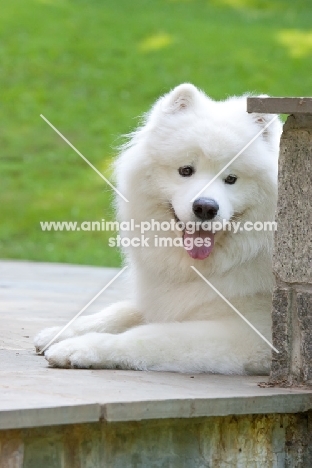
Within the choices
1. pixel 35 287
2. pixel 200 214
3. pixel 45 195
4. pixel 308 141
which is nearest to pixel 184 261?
pixel 200 214

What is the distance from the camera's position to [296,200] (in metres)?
3.87

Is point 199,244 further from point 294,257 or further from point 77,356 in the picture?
point 77,356

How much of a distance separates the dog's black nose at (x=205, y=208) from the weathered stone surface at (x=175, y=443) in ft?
3.16

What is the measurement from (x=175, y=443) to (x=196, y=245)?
113cm

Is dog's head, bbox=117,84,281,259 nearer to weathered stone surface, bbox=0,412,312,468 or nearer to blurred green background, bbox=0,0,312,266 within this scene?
weathered stone surface, bbox=0,412,312,468

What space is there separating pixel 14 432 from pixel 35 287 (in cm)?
460

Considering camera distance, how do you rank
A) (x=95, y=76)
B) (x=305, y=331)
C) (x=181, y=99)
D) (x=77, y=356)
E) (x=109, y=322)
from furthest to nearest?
(x=95, y=76)
(x=109, y=322)
(x=181, y=99)
(x=77, y=356)
(x=305, y=331)

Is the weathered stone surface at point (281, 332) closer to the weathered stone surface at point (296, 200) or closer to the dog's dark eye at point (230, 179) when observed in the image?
the weathered stone surface at point (296, 200)

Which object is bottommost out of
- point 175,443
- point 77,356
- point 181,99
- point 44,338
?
point 175,443

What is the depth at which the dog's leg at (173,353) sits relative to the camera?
414 cm

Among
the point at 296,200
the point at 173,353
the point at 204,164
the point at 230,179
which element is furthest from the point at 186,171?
the point at 173,353

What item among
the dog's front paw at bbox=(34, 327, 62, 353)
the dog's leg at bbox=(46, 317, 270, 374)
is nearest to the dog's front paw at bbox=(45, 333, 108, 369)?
the dog's leg at bbox=(46, 317, 270, 374)

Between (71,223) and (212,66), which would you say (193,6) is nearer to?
(212,66)

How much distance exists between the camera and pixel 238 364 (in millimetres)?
4168
